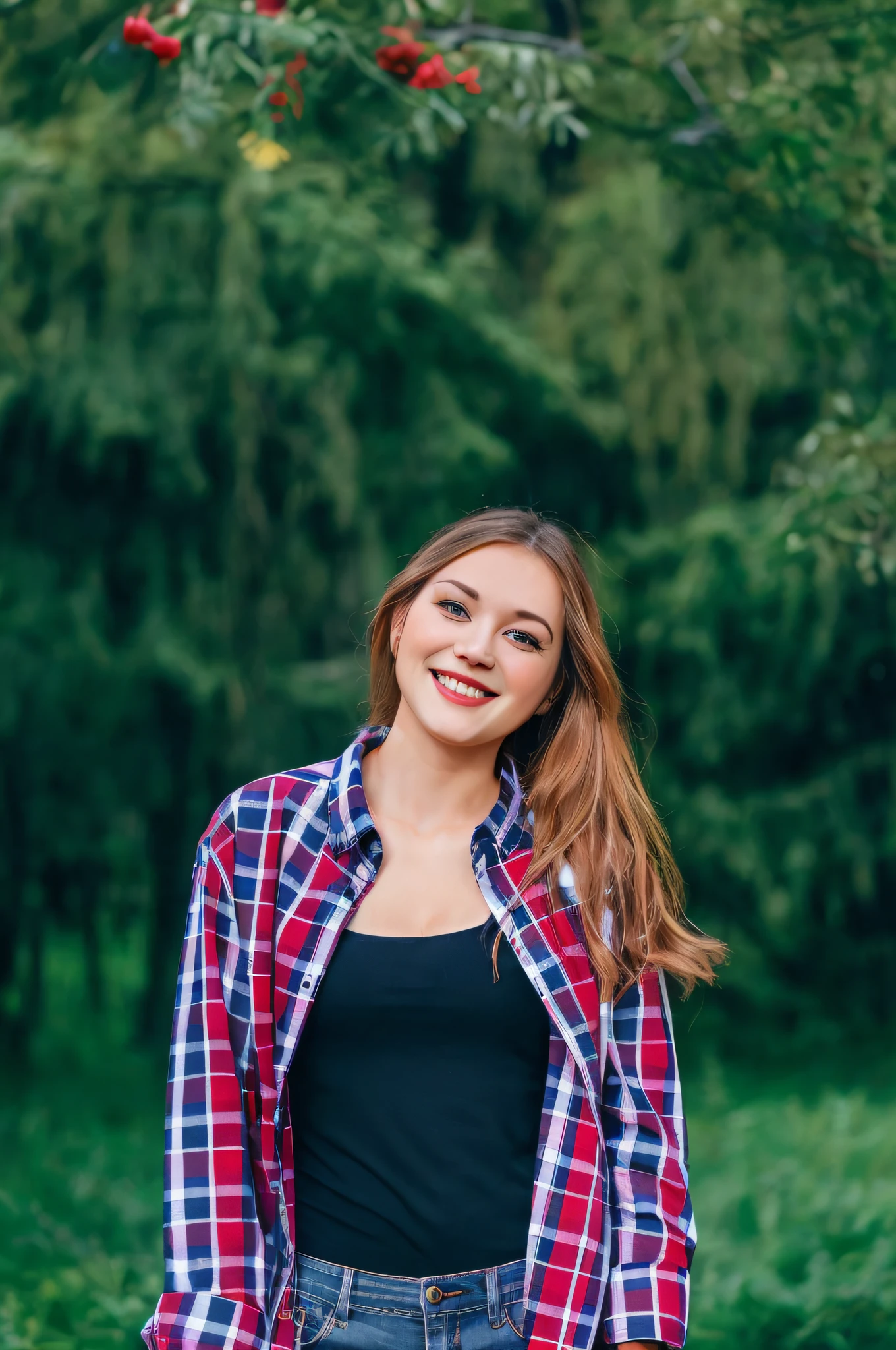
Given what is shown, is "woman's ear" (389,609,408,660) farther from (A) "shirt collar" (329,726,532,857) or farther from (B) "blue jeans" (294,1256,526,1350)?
(B) "blue jeans" (294,1256,526,1350)

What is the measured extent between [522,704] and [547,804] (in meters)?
0.12

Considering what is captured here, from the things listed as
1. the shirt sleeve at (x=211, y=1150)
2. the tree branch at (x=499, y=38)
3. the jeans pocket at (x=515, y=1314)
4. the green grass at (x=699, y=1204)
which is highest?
the tree branch at (x=499, y=38)

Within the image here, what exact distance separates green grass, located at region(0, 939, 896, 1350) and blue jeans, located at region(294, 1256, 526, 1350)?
6.11 feet

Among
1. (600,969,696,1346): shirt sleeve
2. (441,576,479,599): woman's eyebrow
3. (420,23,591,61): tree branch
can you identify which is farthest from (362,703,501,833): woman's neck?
(420,23,591,61): tree branch

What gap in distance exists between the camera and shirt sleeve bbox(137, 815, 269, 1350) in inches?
48.6

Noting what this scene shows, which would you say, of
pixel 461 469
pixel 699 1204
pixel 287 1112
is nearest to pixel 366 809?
pixel 287 1112

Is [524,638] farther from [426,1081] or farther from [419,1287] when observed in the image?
[419,1287]

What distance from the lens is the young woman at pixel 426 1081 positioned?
1254 mm

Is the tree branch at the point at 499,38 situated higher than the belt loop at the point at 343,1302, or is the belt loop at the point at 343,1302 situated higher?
the tree branch at the point at 499,38

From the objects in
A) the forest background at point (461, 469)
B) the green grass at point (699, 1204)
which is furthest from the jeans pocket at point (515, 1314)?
the forest background at point (461, 469)

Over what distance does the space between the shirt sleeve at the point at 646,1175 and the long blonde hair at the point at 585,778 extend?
5cm

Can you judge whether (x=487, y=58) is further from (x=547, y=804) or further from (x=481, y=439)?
(x=547, y=804)

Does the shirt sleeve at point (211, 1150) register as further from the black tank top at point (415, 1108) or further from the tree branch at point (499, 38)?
the tree branch at point (499, 38)

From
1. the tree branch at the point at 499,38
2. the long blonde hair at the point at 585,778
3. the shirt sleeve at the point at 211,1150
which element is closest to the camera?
the shirt sleeve at the point at 211,1150
